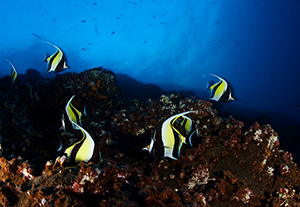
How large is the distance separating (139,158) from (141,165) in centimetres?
28

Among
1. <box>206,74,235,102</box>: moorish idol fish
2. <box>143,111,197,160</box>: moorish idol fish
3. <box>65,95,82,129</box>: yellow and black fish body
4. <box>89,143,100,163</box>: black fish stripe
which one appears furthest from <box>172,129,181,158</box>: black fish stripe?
<box>206,74,235,102</box>: moorish idol fish

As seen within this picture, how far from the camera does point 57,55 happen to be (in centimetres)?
367

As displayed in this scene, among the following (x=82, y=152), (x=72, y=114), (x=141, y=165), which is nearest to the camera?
(x=82, y=152)

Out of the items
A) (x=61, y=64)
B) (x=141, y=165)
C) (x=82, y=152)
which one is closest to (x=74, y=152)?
(x=82, y=152)

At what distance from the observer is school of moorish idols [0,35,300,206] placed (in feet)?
5.91

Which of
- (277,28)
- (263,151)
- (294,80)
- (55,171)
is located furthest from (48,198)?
(294,80)

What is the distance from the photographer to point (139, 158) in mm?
4102

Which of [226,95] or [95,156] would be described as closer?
[95,156]

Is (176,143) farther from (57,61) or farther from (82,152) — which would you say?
(57,61)

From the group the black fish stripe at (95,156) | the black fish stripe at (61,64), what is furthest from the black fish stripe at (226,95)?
the black fish stripe at (61,64)

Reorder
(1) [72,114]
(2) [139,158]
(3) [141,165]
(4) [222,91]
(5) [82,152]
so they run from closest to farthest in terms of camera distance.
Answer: (5) [82,152] → (1) [72,114] → (4) [222,91] → (3) [141,165] → (2) [139,158]

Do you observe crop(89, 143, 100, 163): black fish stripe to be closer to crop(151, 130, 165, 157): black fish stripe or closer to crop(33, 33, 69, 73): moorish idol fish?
crop(151, 130, 165, 157): black fish stripe

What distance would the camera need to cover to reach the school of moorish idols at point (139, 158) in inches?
70.9

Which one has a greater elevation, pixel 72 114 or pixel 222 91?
pixel 222 91
